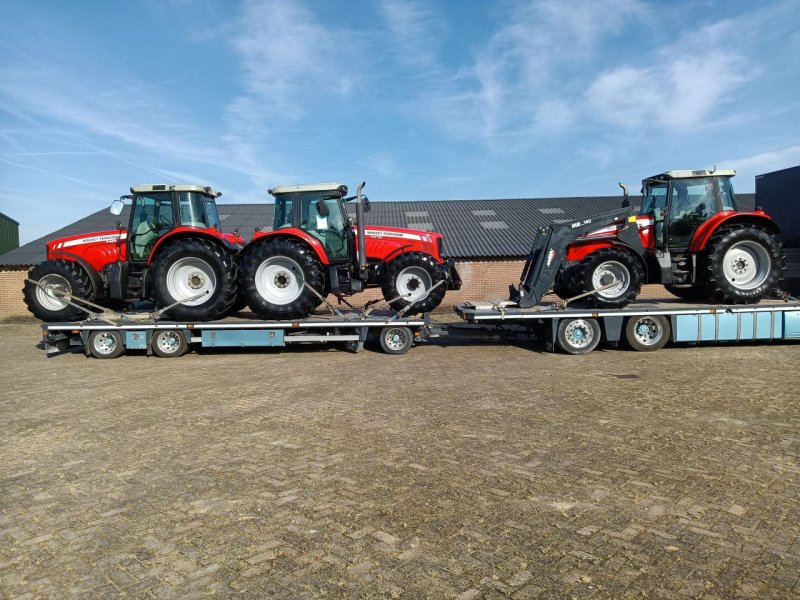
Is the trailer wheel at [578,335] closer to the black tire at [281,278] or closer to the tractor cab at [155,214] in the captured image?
the black tire at [281,278]

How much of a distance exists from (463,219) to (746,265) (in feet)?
52.9

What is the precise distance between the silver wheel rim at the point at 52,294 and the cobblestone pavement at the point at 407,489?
136 inches

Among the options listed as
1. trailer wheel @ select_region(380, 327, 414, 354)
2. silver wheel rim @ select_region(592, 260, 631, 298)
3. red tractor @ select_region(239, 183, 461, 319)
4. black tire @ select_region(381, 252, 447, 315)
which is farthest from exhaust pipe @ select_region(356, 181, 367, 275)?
silver wheel rim @ select_region(592, 260, 631, 298)

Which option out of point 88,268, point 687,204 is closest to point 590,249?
point 687,204

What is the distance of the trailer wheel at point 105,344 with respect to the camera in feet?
36.3

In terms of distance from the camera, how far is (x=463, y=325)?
11.9 m

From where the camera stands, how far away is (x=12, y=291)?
20.8m

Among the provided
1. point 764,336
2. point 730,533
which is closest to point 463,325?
point 764,336

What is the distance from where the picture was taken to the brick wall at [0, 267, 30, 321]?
2059 cm

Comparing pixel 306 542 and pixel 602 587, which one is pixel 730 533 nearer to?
pixel 602 587

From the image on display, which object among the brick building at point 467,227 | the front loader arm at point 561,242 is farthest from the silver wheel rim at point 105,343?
the brick building at point 467,227

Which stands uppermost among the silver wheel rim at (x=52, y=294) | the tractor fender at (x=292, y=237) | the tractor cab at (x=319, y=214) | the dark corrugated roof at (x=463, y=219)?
Result: the dark corrugated roof at (x=463, y=219)

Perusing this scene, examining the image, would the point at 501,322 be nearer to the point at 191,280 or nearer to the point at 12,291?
the point at 191,280

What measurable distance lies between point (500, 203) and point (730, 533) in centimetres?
2607
